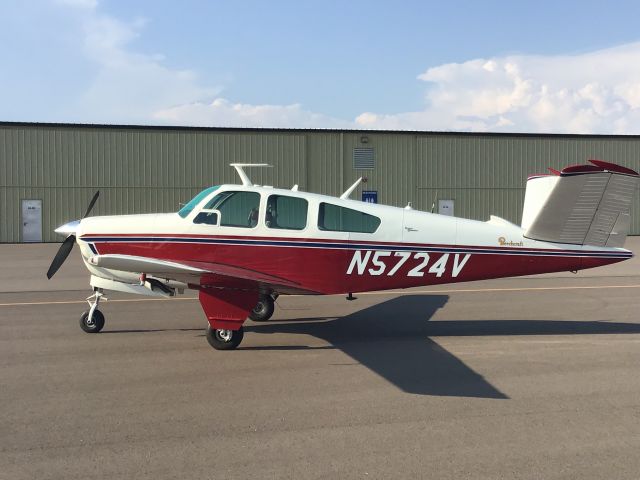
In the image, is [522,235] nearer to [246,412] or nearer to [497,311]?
[497,311]

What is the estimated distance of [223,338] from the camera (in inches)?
273

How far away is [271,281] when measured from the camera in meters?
6.73

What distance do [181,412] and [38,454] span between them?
3.82ft

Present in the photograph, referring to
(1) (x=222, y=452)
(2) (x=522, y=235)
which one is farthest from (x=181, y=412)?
(2) (x=522, y=235)

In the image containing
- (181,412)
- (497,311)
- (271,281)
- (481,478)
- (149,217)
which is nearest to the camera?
(481,478)

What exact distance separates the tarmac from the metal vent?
67.1ft

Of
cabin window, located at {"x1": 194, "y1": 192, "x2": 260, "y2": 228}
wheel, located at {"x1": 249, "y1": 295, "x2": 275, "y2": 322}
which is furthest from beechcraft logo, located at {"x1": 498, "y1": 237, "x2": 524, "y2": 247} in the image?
wheel, located at {"x1": 249, "y1": 295, "x2": 275, "y2": 322}

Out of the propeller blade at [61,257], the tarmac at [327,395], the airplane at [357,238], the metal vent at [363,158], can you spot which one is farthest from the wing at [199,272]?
the metal vent at [363,158]

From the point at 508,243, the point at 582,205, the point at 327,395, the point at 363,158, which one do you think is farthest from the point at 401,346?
the point at 363,158

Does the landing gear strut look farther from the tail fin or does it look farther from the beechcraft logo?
the tail fin

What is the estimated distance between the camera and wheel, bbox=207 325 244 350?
22.7ft

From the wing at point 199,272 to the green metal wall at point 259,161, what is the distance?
856 inches

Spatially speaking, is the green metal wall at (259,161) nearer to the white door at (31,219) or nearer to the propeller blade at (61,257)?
the white door at (31,219)

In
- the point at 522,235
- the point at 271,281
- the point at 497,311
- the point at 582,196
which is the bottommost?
the point at 497,311
